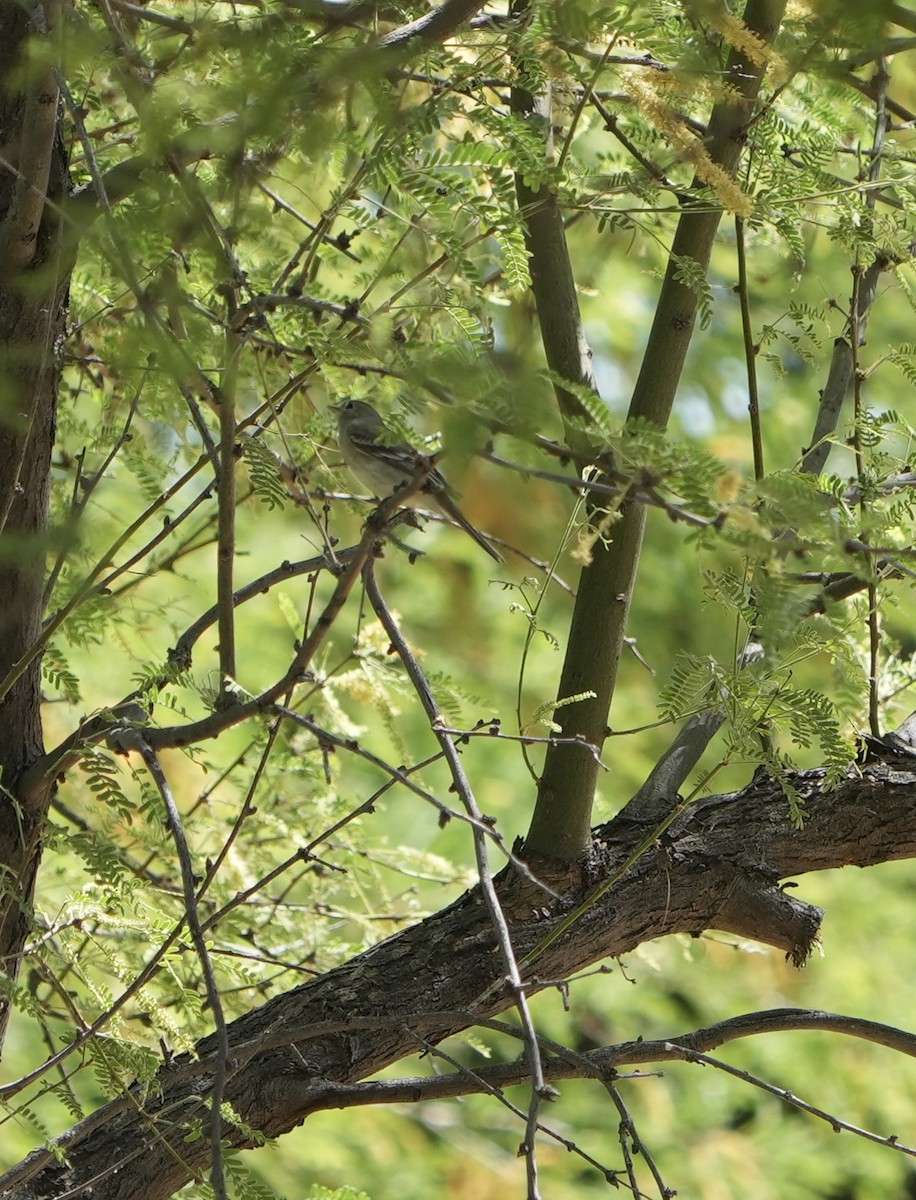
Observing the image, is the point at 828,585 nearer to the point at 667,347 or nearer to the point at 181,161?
the point at 667,347

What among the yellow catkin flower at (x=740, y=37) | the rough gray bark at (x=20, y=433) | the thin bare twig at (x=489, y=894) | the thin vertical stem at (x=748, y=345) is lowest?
the thin bare twig at (x=489, y=894)

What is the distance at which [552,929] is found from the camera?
214 centimetres

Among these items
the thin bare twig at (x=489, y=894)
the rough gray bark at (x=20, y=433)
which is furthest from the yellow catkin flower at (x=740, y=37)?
the rough gray bark at (x=20, y=433)

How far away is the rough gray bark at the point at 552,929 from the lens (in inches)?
80.2

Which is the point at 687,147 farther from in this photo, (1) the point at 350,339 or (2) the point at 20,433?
(2) the point at 20,433

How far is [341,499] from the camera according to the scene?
7.96 feet

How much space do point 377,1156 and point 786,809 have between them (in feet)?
11.8

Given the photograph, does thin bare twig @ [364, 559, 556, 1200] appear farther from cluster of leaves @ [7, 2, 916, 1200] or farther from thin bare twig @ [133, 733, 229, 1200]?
thin bare twig @ [133, 733, 229, 1200]

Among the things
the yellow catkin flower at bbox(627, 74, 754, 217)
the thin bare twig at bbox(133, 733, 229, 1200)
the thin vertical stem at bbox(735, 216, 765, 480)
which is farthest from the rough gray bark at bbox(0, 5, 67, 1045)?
the thin vertical stem at bbox(735, 216, 765, 480)

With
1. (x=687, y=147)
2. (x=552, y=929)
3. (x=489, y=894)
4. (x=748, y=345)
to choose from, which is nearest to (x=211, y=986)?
(x=489, y=894)

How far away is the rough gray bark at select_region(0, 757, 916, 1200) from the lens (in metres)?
2.04

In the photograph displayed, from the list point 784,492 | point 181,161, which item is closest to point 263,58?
point 181,161

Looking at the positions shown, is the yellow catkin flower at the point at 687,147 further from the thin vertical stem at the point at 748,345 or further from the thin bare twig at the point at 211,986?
the thin bare twig at the point at 211,986

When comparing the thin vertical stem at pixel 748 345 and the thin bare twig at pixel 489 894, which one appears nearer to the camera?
the thin bare twig at pixel 489 894
